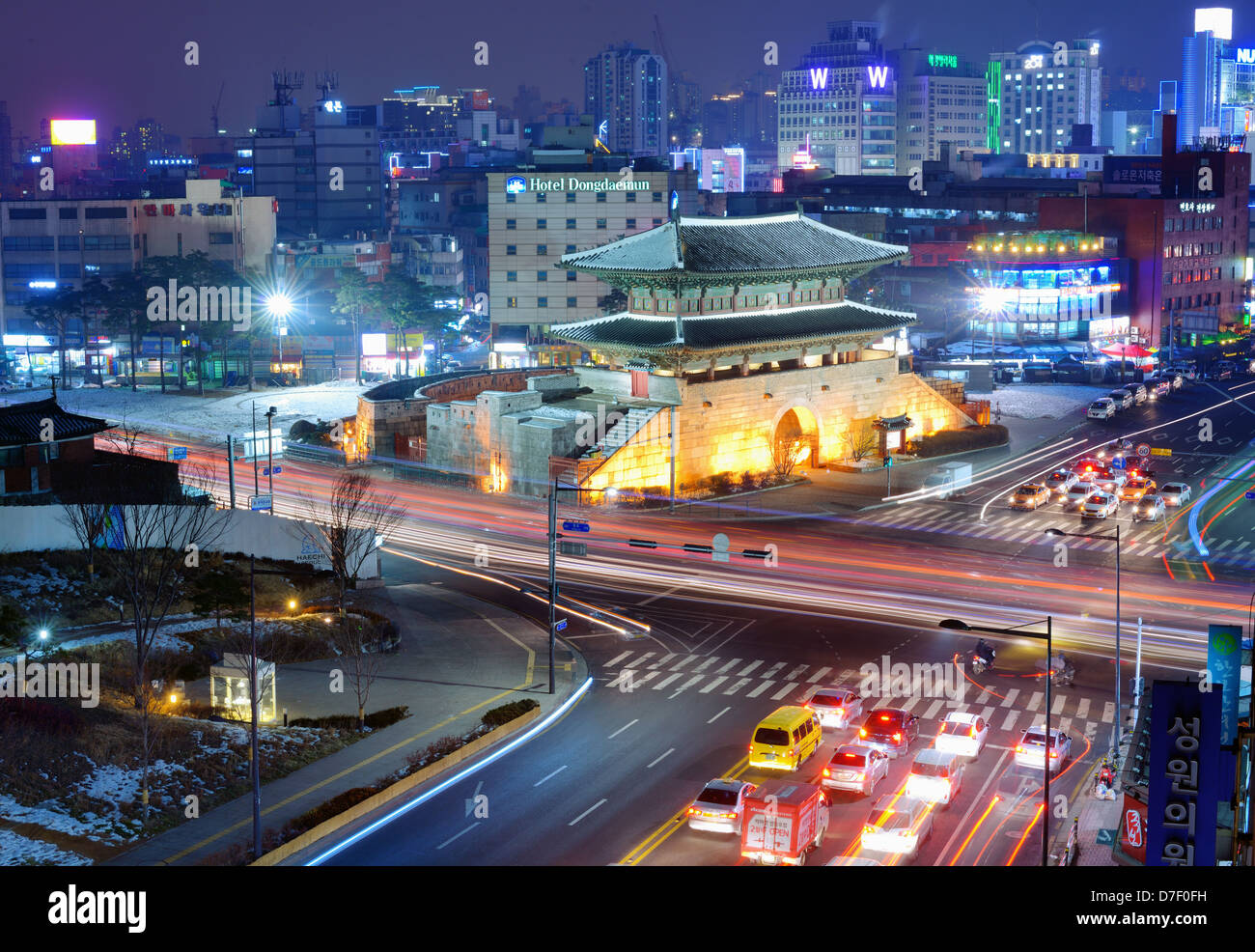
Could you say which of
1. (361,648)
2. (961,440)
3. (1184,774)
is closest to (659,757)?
(361,648)

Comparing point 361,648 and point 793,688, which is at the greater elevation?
point 361,648

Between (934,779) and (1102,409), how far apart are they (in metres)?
75.8

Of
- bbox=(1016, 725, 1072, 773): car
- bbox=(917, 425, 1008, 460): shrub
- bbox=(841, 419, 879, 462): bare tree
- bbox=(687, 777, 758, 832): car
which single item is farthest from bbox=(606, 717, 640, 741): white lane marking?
bbox=(917, 425, 1008, 460): shrub

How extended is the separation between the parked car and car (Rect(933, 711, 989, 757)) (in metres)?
74.9

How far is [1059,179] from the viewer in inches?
7830

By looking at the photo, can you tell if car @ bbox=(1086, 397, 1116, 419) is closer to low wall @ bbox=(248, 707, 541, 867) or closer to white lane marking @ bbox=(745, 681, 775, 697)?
white lane marking @ bbox=(745, 681, 775, 697)

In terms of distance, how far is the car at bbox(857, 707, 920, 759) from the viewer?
42000 millimetres

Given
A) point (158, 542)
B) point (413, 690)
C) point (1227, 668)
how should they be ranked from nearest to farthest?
point (1227, 668) < point (413, 690) < point (158, 542)

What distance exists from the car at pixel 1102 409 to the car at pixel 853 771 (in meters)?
74.0

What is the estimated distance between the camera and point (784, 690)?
156 feet

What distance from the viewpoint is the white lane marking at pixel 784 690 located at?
4688 cm

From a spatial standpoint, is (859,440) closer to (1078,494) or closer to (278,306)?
(1078,494)
